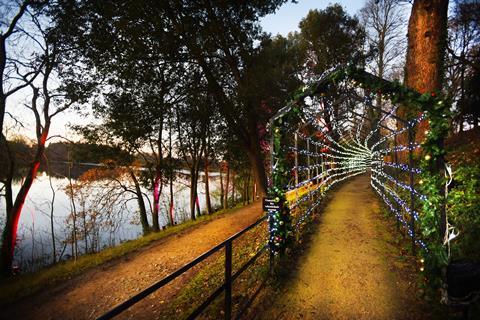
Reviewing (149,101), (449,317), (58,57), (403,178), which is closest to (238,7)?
(149,101)

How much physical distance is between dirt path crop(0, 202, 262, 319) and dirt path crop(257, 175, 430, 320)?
9.75 ft

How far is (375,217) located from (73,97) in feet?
42.4

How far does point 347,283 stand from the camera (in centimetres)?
416

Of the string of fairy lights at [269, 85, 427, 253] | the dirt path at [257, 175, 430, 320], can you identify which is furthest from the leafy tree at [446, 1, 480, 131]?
the dirt path at [257, 175, 430, 320]

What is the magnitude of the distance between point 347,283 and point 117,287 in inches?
232

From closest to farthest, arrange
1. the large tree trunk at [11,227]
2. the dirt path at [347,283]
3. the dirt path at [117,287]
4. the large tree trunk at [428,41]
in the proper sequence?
1. the dirt path at [347,283]
2. the dirt path at [117,287]
3. the large tree trunk at [428,41]
4. the large tree trunk at [11,227]

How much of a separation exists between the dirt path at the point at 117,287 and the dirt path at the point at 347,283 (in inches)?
117

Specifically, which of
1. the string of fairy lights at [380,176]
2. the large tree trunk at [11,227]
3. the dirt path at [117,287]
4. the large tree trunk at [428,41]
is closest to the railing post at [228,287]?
the string of fairy lights at [380,176]

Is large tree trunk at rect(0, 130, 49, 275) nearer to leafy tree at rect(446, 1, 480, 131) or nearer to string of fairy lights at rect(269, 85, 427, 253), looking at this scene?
string of fairy lights at rect(269, 85, 427, 253)

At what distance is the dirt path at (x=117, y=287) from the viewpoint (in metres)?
5.70

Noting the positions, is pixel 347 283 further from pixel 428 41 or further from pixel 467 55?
pixel 467 55

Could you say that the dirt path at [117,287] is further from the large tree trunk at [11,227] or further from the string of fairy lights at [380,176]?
the large tree trunk at [11,227]

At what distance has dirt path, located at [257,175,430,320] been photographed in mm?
3494

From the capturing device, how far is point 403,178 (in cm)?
897
